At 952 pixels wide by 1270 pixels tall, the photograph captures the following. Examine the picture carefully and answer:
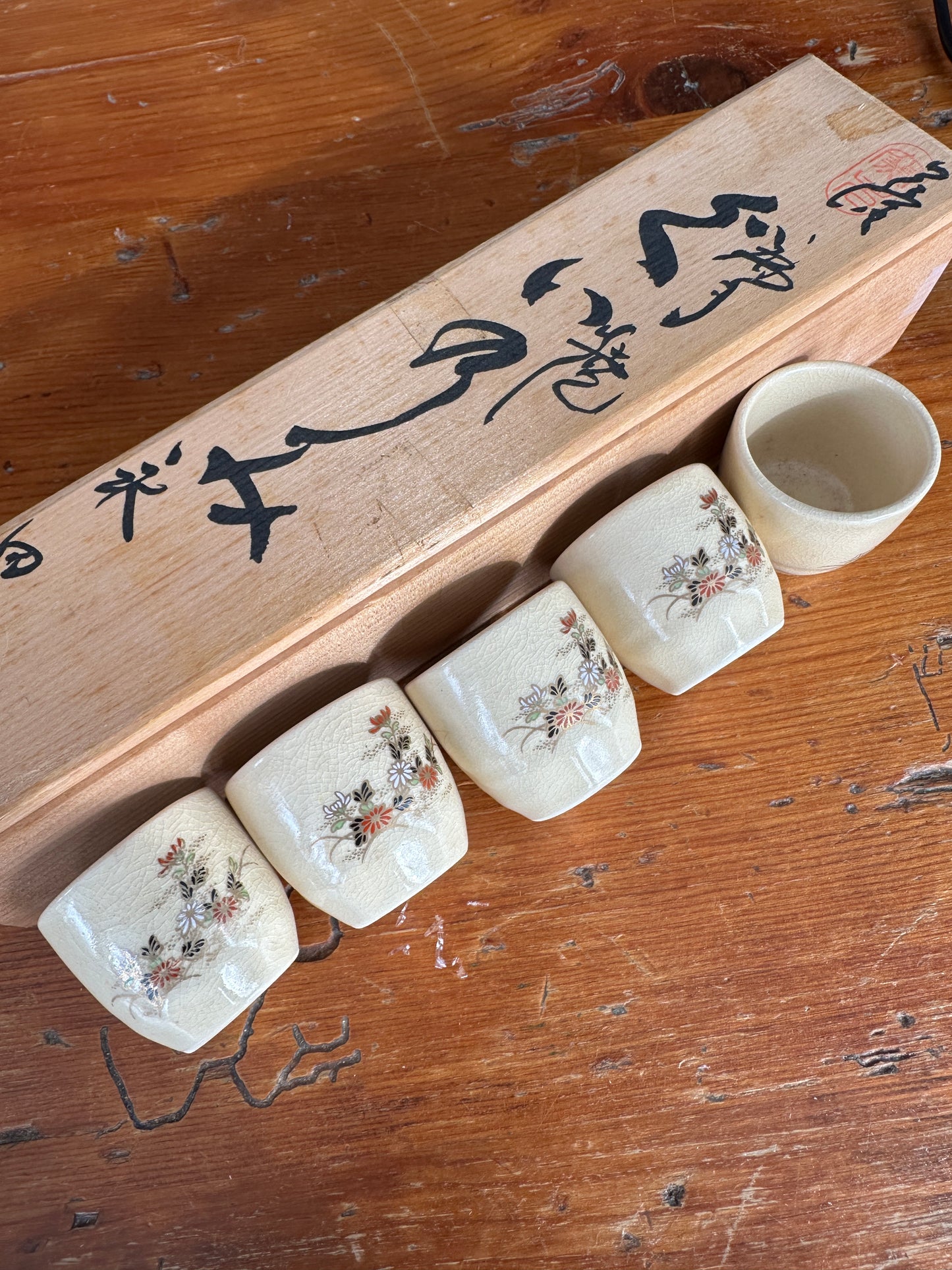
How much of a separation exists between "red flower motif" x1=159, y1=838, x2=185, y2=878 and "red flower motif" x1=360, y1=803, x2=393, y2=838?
0.10 metres

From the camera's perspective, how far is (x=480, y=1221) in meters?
0.56

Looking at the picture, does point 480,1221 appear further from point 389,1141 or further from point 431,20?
point 431,20

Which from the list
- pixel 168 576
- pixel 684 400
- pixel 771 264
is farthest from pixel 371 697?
pixel 771 264

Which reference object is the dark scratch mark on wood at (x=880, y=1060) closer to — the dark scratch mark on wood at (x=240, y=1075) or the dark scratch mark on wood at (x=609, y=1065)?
the dark scratch mark on wood at (x=609, y=1065)

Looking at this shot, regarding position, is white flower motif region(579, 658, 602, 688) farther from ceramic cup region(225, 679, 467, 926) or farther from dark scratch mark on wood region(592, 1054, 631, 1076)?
dark scratch mark on wood region(592, 1054, 631, 1076)

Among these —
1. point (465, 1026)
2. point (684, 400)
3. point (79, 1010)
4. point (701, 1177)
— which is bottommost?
point (701, 1177)

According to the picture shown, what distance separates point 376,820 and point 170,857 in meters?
0.12

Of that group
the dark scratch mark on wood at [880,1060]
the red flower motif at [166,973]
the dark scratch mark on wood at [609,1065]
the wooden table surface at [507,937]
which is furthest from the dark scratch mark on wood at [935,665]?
the red flower motif at [166,973]

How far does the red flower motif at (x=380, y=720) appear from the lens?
0.54 m

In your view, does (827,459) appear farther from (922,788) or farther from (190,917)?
(190,917)

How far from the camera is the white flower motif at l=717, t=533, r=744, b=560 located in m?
0.57

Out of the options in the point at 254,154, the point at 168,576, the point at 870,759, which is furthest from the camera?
the point at 254,154

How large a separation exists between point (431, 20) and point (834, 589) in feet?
2.02

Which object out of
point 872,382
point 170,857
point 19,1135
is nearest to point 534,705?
point 170,857
